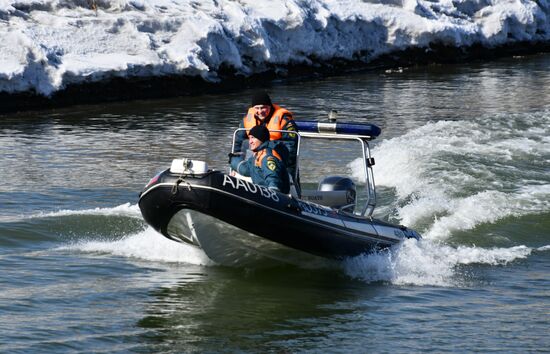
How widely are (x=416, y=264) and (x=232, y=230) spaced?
2.13m

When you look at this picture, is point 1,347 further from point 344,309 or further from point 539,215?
point 539,215

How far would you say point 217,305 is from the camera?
9844 millimetres

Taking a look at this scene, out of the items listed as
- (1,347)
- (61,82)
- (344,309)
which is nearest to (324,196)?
(344,309)

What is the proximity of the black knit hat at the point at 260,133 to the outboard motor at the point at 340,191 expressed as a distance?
58.9 inches

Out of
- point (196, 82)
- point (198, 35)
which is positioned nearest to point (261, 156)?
point (198, 35)

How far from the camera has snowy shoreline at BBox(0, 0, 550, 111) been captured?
22.5 metres

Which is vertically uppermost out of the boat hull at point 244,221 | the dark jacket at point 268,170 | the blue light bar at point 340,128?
the blue light bar at point 340,128

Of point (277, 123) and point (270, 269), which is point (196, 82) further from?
point (270, 269)

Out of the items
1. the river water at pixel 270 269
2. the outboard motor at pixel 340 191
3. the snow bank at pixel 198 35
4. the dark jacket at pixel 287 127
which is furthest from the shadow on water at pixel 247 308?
the snow bank at pixel 198 35

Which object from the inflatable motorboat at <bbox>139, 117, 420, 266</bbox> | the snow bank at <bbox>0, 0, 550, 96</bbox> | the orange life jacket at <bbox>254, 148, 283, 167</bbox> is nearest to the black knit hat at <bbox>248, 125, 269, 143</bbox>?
the orange life jacket at <bbox>254, 148, 283, 167</bbox>

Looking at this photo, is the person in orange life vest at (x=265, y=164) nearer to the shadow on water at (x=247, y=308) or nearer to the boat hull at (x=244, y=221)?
the boat hull at (x=244, y=221)

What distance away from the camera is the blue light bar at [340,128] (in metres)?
11.3

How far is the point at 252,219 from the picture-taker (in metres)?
10.2

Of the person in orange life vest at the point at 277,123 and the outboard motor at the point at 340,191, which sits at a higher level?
the person in orange life vest at the point at 277,123
